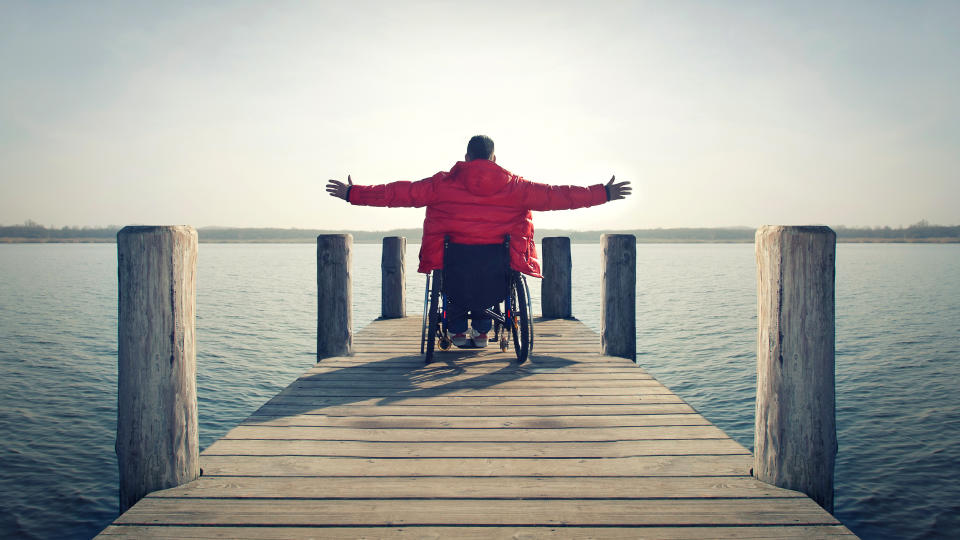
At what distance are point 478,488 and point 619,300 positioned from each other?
2900mm

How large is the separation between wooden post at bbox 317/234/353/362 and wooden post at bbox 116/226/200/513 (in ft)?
7.93

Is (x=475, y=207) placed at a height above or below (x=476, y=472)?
above

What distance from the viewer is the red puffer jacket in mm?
4195

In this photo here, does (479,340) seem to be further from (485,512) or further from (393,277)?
(485,512)

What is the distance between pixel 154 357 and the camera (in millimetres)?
2273

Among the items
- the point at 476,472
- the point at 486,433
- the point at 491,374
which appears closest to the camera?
the point at 476,472

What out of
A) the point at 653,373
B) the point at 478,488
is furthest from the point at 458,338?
the point at 653,373

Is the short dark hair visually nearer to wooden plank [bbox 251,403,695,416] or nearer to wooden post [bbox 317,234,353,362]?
wooden post [bbox 317,234,353,362]

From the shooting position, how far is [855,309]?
1942cm

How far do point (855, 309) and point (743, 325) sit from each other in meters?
6.03

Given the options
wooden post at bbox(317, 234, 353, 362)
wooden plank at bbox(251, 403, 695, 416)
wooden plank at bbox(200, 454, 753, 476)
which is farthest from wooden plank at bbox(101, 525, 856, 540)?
wooden post at bbox(317, 234, 353, 362)

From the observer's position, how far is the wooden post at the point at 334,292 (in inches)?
190

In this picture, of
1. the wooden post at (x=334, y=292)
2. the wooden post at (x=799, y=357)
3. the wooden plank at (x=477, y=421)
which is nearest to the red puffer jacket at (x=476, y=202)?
the wooden post at (x=334, y=292)

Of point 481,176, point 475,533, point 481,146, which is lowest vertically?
point 475,533
